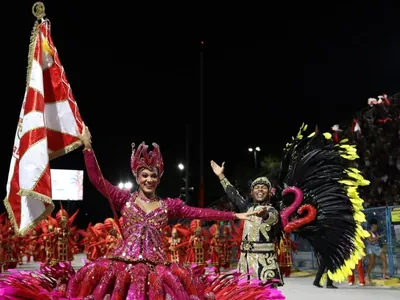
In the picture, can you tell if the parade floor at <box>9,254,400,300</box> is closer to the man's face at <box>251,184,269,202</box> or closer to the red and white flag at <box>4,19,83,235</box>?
the man's face at <box>251,184,269,202</box>

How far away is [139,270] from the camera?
3.22 metres

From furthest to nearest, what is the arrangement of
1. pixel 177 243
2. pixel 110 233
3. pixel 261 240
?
pixel 177 243, pixel 110 233, pixel 261 240

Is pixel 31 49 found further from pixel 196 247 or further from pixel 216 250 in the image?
pixel 216 250

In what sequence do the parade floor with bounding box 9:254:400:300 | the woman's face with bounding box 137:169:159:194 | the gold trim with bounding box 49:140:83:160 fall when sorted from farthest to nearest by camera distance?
1. the parade floor with bounding box 9:254:400:300
2. the gold trim with bounding box 49:140:83:160
3. the woman's face with bounding box 137:169:159:194

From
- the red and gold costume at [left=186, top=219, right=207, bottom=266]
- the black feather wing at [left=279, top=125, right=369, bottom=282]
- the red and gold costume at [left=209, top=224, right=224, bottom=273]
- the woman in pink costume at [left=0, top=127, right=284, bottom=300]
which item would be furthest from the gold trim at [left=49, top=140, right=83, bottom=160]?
the red and gold costume at [left=209, top=224, right=224, bottom=273]

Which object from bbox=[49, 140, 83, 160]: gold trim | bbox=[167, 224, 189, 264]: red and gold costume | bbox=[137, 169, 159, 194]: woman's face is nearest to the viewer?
bbox=[137, 169, 159, 194]: woman's face

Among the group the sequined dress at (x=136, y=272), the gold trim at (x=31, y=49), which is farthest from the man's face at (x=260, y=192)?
the gold trim at (x=31, y=49)

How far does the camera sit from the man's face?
5.26m

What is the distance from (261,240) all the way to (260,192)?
0.51 m

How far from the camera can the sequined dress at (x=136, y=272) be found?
10.3ft

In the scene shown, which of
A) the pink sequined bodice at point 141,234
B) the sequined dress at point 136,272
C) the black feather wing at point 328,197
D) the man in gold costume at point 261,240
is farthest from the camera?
the black feather wing at point 328,197

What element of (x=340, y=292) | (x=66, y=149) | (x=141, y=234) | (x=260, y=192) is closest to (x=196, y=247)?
(x=340, y=292)

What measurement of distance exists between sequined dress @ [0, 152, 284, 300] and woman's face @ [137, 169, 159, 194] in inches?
4.3

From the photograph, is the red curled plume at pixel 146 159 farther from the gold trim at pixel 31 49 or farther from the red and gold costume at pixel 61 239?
the red and gold costume at pixel 61 239
